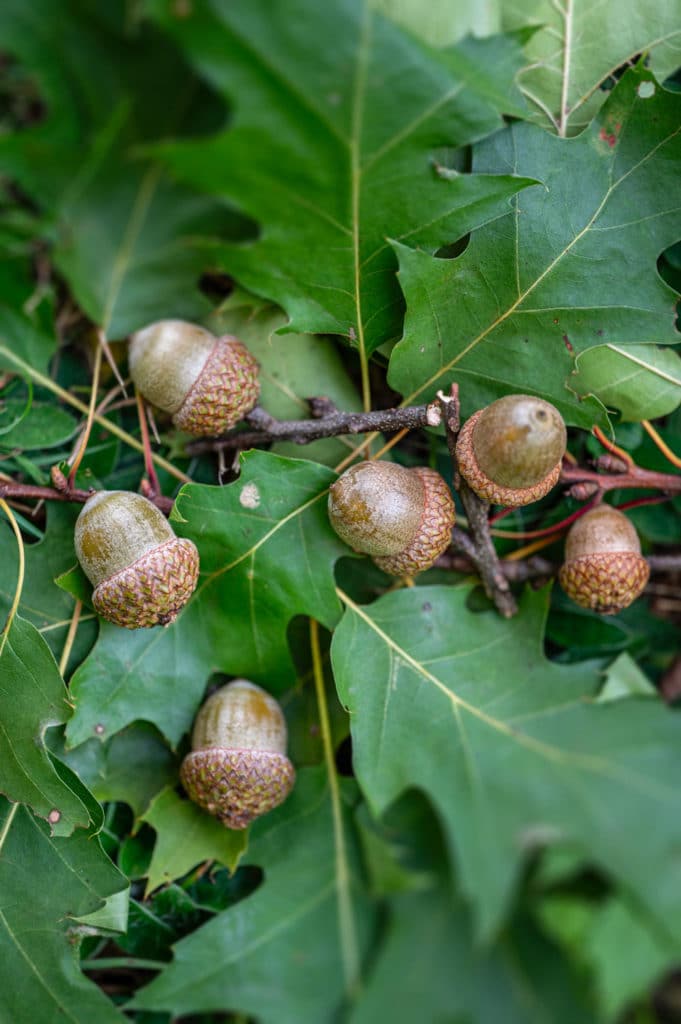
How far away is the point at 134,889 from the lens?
1490mm

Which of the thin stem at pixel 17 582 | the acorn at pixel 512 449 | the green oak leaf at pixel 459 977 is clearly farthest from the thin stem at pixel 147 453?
the green oak leaf at pixel 459 977

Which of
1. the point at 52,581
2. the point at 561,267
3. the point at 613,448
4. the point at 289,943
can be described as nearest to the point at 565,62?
the point at 561,267

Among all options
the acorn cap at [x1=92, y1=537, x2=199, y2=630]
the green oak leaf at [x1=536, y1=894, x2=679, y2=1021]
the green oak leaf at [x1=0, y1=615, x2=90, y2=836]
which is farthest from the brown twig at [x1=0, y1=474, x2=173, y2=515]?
the green oak leaf at [x1=536, y1=894, x2=679, y2=1021]

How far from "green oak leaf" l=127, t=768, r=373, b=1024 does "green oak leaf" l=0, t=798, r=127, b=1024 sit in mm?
143

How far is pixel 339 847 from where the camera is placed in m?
1.35

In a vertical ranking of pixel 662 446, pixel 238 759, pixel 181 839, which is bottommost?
pixel 662 446

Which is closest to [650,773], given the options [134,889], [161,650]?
[161,650]

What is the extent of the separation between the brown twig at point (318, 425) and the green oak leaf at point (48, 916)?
747mm

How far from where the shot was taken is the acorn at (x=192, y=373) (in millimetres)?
1319

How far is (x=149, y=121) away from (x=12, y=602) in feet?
2.82

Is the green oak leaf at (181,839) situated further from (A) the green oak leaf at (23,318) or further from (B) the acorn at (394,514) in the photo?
(A) the green oak leaf at (23,318)

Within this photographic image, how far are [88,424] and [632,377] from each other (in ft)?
3.33

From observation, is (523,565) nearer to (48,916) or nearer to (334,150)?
(334,150)

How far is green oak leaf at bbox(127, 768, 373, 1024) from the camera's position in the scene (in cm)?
120
